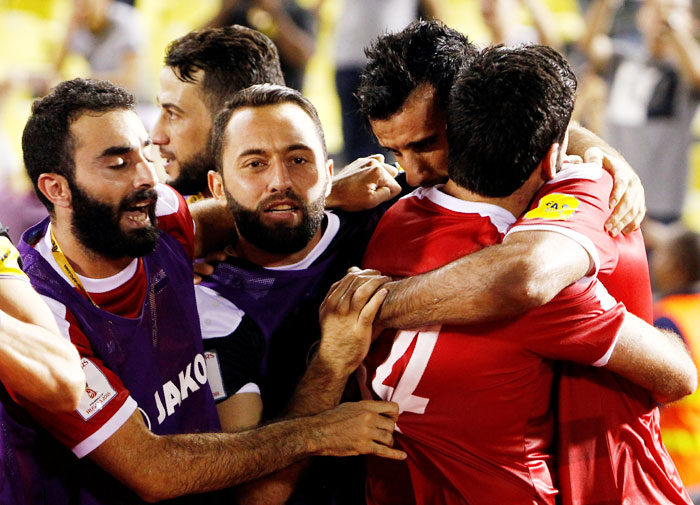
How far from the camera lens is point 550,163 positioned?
233 centimetres

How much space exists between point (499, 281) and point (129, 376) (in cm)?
110

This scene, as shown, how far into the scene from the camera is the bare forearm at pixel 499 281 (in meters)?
2.10

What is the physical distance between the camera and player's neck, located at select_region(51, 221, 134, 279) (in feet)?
8.29

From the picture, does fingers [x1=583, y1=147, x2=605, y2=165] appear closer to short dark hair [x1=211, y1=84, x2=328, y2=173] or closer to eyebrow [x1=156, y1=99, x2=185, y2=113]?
short dark hair [x1=211, y1=84, x2=328, y2=173]

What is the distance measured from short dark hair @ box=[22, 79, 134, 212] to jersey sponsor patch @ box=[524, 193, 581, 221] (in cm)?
128

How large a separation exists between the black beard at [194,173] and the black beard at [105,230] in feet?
2.73

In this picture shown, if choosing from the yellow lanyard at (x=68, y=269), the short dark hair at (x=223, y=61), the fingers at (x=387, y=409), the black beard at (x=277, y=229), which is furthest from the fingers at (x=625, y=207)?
the short dark hair at (x=223, y=61)

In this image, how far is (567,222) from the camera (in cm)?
220

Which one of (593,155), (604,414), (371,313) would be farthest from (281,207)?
(604,414)

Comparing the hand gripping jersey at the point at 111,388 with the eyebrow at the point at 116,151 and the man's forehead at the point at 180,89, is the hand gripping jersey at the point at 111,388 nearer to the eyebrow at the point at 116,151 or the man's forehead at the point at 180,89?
the eyebrow at the point at 116,151

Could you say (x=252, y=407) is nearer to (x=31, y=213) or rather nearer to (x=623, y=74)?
(x=31, y=213)

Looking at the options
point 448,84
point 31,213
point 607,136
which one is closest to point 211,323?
point 448,84

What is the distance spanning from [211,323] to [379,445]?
68 centimetres

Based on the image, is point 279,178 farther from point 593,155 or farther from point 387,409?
point 593,155
